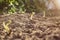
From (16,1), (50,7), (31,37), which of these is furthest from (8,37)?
(16,1)

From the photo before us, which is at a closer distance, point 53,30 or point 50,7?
point 53,30

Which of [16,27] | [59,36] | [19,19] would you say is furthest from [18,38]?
[19,19]

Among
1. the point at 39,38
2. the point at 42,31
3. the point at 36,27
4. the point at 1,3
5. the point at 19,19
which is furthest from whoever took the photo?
the point at 1,3

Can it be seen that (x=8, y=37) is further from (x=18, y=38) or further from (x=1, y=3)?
(x=1, y=3)

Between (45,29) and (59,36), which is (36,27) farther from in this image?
(59,36)

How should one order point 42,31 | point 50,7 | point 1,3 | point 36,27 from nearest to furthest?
point 42,31 → point 36,27 → point 50,7 → point 1,3

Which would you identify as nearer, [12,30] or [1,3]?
[12,30]

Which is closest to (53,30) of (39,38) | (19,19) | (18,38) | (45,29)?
(45,29)

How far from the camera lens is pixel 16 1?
380 cm

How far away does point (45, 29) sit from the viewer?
1938mm

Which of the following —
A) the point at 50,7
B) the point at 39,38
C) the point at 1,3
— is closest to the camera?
the point at 39,38

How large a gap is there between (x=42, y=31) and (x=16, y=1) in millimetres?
2015

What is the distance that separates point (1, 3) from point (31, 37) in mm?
2155

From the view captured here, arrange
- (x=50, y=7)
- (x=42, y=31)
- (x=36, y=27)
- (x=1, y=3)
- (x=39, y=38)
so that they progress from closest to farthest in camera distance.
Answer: (x=39, y=38) < (x=42, y=31) < (x=36, y=27) < (x=50, y=7) < (x=1, y=3)
